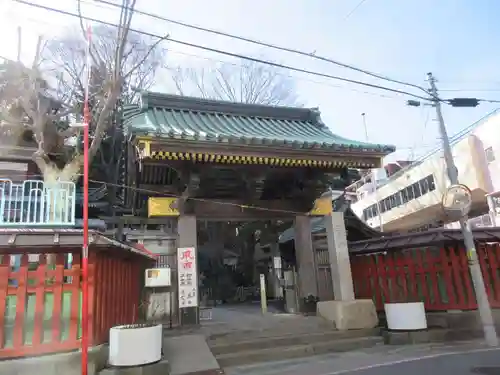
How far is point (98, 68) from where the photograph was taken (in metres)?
14.9

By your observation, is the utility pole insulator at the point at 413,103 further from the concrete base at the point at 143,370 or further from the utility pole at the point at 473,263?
the concrete base at the point at 143,370

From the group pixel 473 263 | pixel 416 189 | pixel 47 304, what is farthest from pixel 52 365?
pixel 416 189

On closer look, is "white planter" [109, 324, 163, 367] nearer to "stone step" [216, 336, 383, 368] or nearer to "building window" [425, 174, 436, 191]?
"stone step" [216, 336, 383, 368]

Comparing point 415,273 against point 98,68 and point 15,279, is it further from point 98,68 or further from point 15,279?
point 98,68

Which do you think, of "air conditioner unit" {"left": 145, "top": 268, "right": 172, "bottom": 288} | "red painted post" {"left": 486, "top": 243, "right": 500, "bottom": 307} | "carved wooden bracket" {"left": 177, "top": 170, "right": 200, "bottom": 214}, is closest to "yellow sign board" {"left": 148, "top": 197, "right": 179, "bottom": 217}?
"carved wooden bracket" {"left": 177, "top": 170, "right": 200, "bottom": 214}

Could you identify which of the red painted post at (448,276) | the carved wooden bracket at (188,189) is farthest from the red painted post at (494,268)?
the carved wooden bracket at (188,189)

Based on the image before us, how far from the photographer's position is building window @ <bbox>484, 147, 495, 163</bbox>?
24.0 meters

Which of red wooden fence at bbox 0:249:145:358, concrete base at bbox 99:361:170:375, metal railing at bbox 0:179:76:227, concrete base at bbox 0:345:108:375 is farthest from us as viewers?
metal railing at bbox 0:179:76:227

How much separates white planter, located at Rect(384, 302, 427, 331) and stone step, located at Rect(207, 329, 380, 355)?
0.92 m

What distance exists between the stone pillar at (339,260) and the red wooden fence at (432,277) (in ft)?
6.38

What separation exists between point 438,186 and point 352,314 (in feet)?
70.8

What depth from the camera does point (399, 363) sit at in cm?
670

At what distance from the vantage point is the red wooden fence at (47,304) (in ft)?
19.4

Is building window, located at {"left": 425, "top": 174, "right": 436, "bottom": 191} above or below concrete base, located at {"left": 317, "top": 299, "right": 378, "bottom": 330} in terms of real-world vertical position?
above
